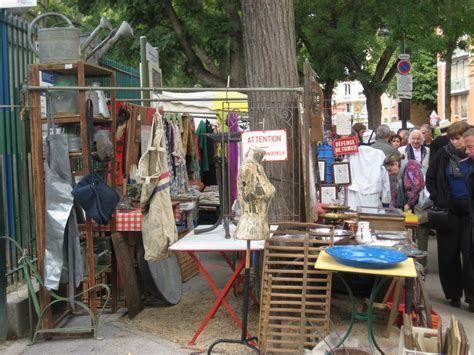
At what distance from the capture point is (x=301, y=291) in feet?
16.3

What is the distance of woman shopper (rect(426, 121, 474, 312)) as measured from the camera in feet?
20.5

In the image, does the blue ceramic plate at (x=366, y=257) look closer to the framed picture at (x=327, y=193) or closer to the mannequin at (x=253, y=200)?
the mannequin at (x=253, y=200)

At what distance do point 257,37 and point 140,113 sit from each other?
2033 mm

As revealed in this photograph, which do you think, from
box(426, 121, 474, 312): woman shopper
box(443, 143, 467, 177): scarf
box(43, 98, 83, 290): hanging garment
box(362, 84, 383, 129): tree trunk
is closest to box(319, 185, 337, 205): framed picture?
box(426, 121, 474, 312): woman shopper

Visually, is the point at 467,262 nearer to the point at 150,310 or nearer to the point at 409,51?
the point at 150,310

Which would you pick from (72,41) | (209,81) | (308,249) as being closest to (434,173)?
(308,249)

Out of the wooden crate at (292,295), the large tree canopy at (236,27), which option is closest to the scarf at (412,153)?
the wooden crate at (292,295)

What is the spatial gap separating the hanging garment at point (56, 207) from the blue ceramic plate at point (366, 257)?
2285 mm

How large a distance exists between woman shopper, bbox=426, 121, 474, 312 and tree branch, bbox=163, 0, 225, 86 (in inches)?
318

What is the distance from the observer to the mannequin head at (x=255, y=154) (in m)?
4.51

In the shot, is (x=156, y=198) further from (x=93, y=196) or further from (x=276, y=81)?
(x=276, y=81)

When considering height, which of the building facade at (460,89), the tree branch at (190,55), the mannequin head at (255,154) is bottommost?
the mannequin head at (255,154)

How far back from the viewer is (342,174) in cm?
759

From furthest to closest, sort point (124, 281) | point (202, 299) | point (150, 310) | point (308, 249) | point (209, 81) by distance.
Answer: point (209, 81) → point (202, 299) → point (150, 310) → point (124, 281) → point (308, 249)
